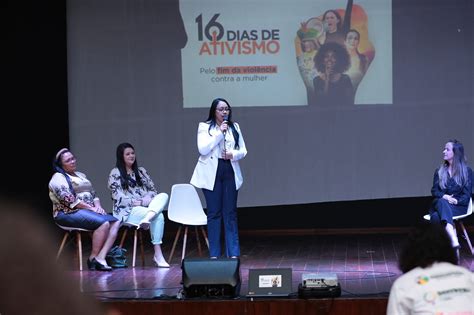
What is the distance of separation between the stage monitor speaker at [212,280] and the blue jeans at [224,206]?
1.28 meters

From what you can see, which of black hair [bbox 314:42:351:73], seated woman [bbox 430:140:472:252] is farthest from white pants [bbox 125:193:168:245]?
black hair [bbox 314:42:351:73]

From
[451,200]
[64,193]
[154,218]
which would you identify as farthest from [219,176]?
[451,200]

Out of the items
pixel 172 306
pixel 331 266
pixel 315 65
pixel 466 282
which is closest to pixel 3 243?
pixel 466 282

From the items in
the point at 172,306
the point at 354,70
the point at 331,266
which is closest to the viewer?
the point at 172,306

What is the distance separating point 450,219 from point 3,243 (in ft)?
17.4

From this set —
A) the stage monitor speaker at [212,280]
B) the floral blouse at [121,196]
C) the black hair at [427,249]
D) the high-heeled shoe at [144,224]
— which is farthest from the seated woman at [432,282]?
the floral blouse at [121,196]

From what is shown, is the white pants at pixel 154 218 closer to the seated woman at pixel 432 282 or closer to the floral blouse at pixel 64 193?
the floral blouse at pixel 64 193

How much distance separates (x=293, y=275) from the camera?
538 centimetres

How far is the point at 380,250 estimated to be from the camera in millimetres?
6582

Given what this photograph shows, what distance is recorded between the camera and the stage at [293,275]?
425 cm

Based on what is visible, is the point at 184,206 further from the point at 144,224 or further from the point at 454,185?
the point at 454,185

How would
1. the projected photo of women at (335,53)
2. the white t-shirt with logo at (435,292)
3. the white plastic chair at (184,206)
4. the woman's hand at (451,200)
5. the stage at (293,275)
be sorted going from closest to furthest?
the white t-shirt with logo at (435,292)
the stage at (293,275)
the woman's hand at (451,200)
the white plastic chair at (184,206)
the projected photo of women at (335,53)

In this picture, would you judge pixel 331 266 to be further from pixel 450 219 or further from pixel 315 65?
pixel 315 65

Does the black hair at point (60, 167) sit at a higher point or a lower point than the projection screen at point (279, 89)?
lower
